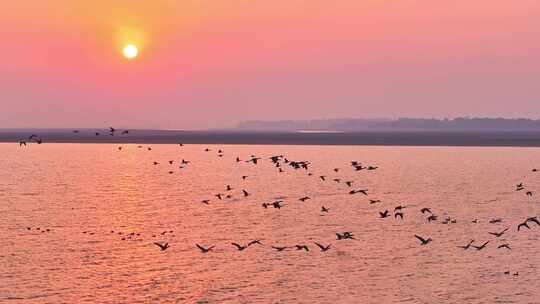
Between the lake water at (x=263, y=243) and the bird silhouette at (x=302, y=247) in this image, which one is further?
the bird silhouette at (x=302, y=247)

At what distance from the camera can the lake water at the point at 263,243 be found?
40.3 metres

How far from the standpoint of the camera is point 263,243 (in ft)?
179

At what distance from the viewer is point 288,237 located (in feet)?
189

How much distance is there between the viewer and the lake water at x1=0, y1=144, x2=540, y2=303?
1587 inches

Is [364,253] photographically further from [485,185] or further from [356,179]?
[356,179]

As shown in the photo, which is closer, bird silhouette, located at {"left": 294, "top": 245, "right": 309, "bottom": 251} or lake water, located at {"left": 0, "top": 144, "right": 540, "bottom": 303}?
lake water, located at {"left": 0, "top": 144, "right": 540, "bottom": 303}

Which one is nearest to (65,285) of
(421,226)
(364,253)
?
(364,253)

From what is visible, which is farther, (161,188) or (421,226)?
(161,188)

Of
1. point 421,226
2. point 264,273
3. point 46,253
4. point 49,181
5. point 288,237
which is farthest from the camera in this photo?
point 49,181

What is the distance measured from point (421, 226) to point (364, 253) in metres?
14.2

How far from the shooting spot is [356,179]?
11881 centimetres

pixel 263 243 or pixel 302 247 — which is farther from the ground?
pixel 302 247

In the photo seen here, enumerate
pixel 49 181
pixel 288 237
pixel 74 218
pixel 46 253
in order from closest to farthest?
pixel 46 253
pixel 288 237
pixel 74 218
pixel 49 181

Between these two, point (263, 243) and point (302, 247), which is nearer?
point (302, 247)
